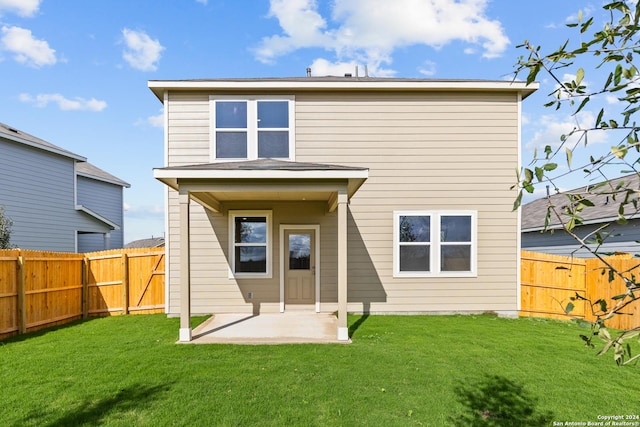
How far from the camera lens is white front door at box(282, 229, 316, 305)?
8.34m

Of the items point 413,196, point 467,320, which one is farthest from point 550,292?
point 413,196

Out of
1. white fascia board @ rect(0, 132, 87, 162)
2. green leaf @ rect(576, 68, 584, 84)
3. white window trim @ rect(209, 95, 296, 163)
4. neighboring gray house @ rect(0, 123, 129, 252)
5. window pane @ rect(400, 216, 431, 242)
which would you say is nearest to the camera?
green leaf @ rect(576, 68, 584, 84)

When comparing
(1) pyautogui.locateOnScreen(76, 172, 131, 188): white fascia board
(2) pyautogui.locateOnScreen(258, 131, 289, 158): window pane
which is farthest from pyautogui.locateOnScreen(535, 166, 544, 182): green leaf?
(1) pyautogui.locateOnScreen(76, 172, 131, 188): white fascia board

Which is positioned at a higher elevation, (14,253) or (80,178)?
(80,178)

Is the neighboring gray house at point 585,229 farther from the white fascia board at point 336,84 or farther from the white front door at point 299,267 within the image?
the white front door at point 299,267

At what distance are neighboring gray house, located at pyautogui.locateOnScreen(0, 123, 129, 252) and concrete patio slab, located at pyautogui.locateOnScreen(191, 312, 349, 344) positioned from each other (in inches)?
370

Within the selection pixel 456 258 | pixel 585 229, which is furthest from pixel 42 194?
pixel 585 229

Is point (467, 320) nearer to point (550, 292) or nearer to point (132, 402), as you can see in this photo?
point (550, 292)

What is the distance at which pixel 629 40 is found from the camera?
1262mm

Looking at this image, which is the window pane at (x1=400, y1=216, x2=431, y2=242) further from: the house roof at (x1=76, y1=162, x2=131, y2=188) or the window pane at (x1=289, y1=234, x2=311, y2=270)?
the house roof at (x1=76, y1=162, x2=131, y2=188)

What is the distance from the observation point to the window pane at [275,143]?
27.1 feet

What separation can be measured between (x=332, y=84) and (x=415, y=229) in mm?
4020

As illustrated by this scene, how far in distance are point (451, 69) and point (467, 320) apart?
21.2 ft

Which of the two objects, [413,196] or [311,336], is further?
[413,196]
